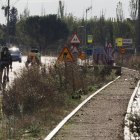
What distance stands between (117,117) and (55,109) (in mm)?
2150

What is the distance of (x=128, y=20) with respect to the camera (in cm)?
9888

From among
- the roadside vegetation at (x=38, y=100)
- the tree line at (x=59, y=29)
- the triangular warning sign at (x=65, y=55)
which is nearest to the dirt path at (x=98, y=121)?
the roadside vegetation at (x=38, y=100)

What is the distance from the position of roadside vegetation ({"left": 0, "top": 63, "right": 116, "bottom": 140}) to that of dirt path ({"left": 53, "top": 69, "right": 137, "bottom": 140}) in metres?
0.46

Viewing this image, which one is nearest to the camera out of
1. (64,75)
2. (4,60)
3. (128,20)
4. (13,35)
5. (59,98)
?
(59,98)

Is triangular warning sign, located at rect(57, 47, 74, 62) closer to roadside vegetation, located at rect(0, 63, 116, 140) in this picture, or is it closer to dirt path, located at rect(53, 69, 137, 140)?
roadside vegetation, located at rect(0, 63, 116, 140)

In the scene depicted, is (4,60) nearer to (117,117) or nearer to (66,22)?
(117,117)

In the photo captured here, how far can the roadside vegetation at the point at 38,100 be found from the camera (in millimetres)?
13456

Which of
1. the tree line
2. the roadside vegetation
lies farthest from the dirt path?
the tree line

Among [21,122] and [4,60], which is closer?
[21,122]

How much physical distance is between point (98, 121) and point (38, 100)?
3.85m

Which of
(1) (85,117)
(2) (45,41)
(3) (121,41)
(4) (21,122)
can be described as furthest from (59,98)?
(2) (45,41)

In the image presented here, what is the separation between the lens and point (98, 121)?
15039 millimetres

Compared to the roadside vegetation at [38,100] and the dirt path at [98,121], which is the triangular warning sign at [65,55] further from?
the dirt path at [98,121]

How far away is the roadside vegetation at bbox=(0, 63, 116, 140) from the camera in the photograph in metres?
13.5
